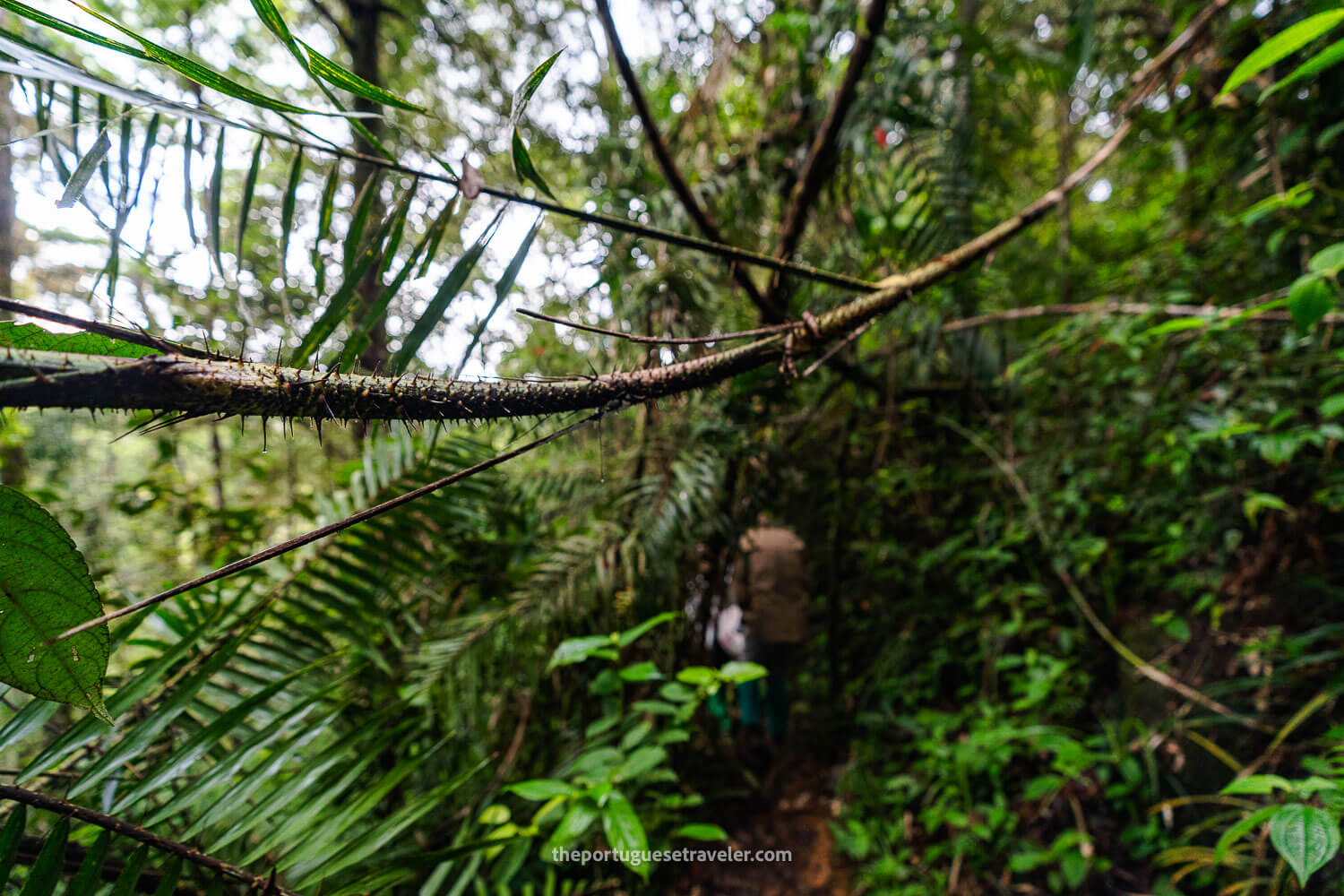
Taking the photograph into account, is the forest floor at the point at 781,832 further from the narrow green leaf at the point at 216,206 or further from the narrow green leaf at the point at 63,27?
the narrow green leaf at the point at 63,27

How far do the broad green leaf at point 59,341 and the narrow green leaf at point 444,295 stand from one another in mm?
180

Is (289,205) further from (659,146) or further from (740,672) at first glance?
(740,672)

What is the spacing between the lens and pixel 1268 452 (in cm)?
120

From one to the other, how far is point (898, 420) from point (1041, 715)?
49.7 inches

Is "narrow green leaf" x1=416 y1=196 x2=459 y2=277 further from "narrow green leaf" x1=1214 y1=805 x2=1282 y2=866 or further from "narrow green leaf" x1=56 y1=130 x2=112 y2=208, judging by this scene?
"narrow green leaf" x1=1214 y1=805 x2=1282 y2=866

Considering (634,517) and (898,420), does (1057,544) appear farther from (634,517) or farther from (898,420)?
(634,517)

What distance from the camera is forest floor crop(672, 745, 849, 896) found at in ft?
5.66

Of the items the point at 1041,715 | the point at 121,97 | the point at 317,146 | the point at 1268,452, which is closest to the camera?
Answer: the point at 121,97

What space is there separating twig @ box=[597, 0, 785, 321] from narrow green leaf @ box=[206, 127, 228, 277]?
2.20ft

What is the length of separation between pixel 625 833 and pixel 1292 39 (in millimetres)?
1274

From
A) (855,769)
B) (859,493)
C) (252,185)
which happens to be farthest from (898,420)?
(252,185)

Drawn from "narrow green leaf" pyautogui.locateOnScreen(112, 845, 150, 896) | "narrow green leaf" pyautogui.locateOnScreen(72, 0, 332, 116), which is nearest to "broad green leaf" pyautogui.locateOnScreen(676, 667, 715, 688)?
"narrow green leaf" pyautogui.locateOnScreen(112, 845, 150, 896)

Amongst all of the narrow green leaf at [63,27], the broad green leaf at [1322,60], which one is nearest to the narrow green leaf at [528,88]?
the narrow green leaf at [63,27]

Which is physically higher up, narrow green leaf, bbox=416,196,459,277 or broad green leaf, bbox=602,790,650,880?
narrow green leaf, bbox=416,196,459,277
